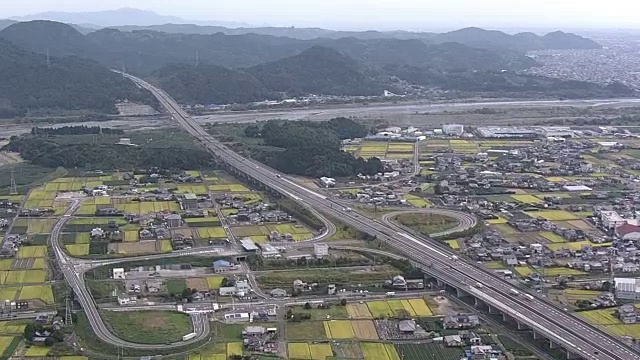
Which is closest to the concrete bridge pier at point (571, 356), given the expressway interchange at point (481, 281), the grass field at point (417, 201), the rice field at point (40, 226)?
the expressway interchange at point (481, 281)

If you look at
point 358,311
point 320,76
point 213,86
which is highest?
point 320,76

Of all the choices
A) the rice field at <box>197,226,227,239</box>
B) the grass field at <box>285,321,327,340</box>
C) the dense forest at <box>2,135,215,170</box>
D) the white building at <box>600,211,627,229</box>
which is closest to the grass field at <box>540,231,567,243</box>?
the white building at <box>600,211,627,229</box>

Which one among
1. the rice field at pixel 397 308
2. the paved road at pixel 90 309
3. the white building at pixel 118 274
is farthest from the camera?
the white building at pixel 118 274

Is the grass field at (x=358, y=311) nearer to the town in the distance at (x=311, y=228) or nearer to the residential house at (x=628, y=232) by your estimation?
the town in the distance at (x=311, y=228)

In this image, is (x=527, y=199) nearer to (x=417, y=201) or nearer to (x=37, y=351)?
(x=417, y=201)

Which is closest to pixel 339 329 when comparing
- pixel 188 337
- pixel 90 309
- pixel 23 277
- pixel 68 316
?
pixel 188 337
